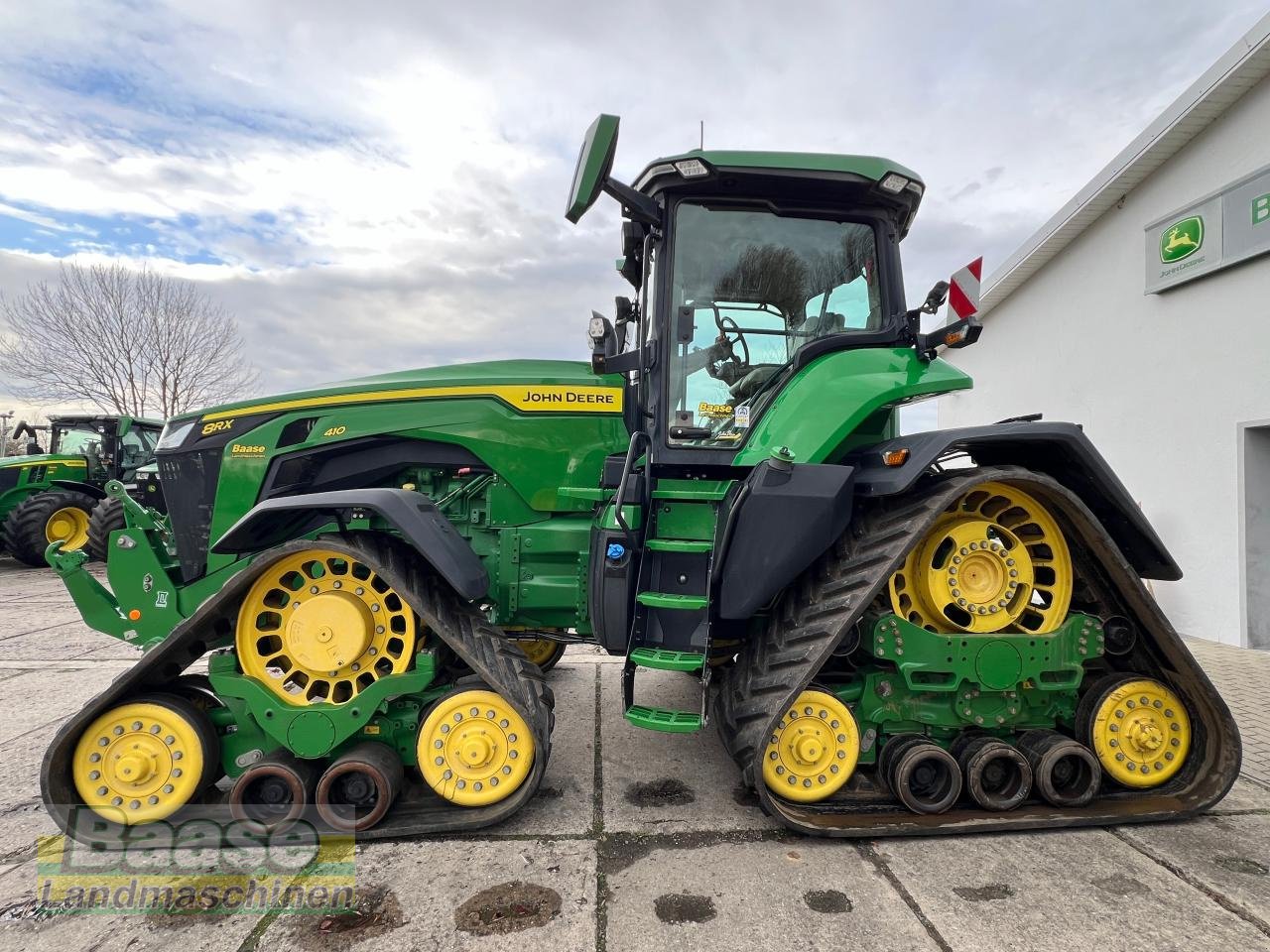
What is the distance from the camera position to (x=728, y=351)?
3.15 meters

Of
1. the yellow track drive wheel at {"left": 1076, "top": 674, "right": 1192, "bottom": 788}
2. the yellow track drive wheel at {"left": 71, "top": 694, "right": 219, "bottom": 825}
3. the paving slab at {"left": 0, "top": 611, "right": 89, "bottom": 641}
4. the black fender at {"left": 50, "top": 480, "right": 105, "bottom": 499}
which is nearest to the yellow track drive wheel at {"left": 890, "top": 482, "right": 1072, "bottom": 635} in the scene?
the yellow track drive wheel at {"left": 1076, "top": 674, "right": 1192, "bottom": 788}

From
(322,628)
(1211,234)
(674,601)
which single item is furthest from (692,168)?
(1211,234)

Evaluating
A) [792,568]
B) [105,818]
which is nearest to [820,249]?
[792,568]

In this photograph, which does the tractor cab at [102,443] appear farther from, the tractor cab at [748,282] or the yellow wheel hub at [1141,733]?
the yellow wheel hub at [1141,733]

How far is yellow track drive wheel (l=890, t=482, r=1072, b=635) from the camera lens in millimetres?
2859

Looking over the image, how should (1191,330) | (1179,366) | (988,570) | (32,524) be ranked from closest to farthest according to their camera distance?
(988,570) < (1191,330) < (1179,366) < (32,524)

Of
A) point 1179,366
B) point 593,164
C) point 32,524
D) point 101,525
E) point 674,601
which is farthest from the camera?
point 32,524

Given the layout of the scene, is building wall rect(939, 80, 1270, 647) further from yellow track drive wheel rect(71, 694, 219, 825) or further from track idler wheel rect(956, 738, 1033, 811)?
yellow track drive wheel rect(71, 694, 219, 825)

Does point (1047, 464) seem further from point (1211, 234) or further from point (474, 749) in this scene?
point (1211, 234)

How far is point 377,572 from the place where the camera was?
267 cm

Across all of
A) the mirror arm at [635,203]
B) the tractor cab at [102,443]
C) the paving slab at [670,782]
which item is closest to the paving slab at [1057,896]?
the paving slab at [670,782]

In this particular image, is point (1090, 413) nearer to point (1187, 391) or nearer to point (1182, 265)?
point (1187, 391)

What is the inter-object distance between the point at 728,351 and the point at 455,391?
1.43 m

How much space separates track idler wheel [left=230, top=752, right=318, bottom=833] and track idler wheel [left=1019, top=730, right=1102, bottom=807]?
3.00 meters
